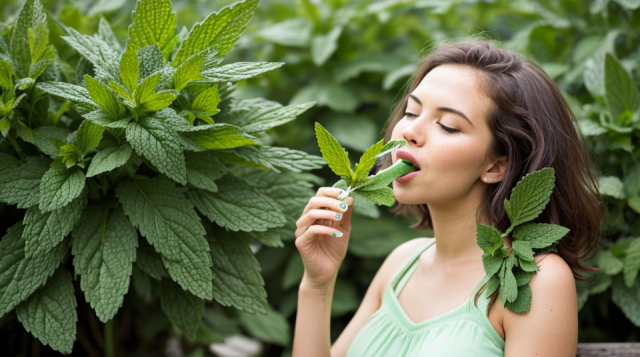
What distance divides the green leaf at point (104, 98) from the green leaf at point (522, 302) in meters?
0.95

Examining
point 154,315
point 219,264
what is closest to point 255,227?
point 219,264

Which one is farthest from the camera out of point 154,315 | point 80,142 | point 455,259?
point 154,315

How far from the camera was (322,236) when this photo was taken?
1.58m

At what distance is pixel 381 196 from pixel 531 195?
320 mm

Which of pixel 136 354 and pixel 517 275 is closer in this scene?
pixel 517 275

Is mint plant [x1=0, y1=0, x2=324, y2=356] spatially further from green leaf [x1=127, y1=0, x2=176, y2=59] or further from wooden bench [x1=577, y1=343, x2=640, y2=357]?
wooden bench [x1=577, y1=343, x2=640, y2=357]

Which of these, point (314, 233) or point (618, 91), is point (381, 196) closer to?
point (314, 233)

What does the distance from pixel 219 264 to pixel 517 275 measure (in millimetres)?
715

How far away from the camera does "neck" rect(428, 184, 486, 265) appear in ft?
4.98

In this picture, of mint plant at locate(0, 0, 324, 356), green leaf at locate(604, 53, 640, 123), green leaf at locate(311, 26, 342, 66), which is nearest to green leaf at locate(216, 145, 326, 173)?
mint plant at locate(0, 0, 324, 356)

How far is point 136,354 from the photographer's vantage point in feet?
7.86

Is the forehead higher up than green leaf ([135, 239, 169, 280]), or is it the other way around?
the forehead

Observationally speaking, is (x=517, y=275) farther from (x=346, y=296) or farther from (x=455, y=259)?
(x=346, y=296)

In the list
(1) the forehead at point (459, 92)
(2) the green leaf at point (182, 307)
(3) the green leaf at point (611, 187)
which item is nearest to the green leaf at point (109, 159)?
(2) the green leaf at point (182, 307)
